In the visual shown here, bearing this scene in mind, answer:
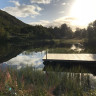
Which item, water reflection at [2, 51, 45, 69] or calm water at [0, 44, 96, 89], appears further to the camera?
water reflection at [2, 51, 45, 69]

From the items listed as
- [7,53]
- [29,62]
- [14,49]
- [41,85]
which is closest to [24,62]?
[29,62]

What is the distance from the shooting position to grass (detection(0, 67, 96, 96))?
4.84 metres

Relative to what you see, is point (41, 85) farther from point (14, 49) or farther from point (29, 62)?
point (14, 49)

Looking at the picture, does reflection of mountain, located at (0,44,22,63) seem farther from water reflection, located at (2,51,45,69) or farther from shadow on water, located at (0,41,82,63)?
water reflection, located at (2,51,45,69)

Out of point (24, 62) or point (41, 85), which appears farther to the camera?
point (24, 62)

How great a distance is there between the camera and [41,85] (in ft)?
25.0

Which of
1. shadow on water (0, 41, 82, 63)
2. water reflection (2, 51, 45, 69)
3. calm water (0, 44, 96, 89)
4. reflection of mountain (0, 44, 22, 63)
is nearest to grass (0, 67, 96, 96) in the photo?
A: calm water (0, 44, 96, 89)

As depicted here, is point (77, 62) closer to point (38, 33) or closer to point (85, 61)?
point (85, 61)

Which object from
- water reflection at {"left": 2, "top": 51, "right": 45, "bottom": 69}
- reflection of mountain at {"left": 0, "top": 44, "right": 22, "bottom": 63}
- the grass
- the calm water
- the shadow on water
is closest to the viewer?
the grass

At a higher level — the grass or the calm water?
the grass

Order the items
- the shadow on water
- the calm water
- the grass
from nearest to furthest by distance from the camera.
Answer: the grass
the calm water
the shadow on water

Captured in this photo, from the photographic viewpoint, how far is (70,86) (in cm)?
809

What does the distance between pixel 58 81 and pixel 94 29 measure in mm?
48440

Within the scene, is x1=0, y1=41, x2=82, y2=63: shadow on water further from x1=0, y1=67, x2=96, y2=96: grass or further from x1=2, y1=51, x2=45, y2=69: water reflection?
x1=0, y1=67, x2=96, y2=96: grass
